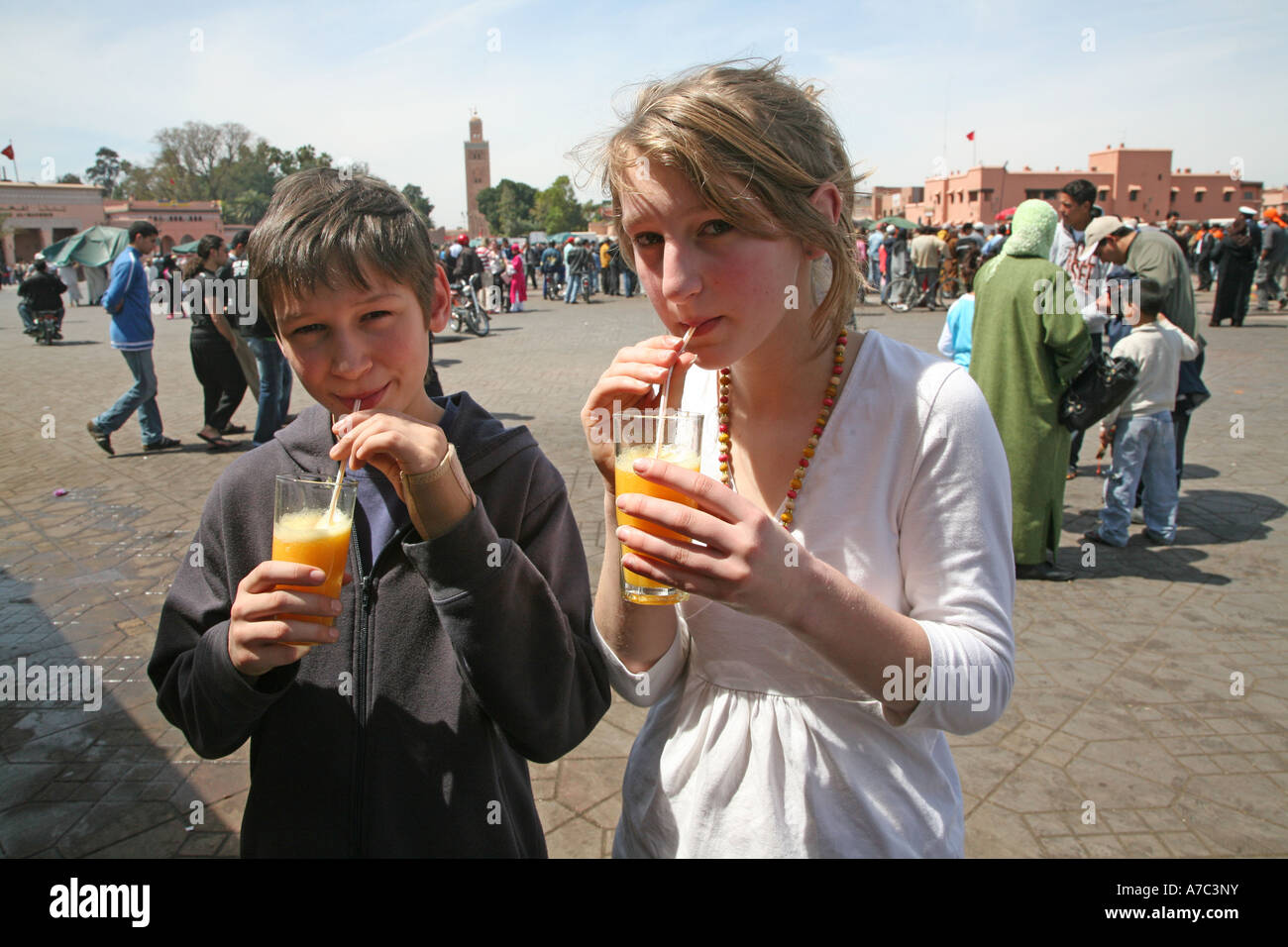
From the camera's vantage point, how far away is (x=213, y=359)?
9.34m

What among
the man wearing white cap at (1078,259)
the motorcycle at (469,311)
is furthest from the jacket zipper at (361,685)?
the motorcycle at (469,311)

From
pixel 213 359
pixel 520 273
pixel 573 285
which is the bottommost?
pixel 213 359

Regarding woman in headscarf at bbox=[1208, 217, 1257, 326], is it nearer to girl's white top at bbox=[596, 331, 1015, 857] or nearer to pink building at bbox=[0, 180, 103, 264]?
girl's white top at bbox=[596, 331, 1015, 857]

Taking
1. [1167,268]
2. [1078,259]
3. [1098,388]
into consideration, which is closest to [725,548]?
[1098,388]

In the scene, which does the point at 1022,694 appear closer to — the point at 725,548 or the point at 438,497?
the point at 725,548

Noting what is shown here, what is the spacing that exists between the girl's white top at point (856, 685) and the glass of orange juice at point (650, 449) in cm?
15

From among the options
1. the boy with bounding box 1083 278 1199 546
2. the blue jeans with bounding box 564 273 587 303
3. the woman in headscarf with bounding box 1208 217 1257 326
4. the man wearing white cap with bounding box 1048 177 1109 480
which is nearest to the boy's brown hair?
the boy with bounding box 1083 278 1199 546

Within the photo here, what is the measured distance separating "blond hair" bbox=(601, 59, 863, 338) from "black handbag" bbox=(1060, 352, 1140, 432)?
434 cm

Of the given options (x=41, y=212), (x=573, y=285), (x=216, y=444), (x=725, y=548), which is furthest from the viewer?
(x=41, y=212)

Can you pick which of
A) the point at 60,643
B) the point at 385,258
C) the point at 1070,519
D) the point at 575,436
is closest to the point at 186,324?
the point at 575,436

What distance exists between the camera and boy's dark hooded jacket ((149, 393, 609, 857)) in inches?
58.1

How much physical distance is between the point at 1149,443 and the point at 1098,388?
52.3 inches

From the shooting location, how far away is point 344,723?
1602 millimetres
